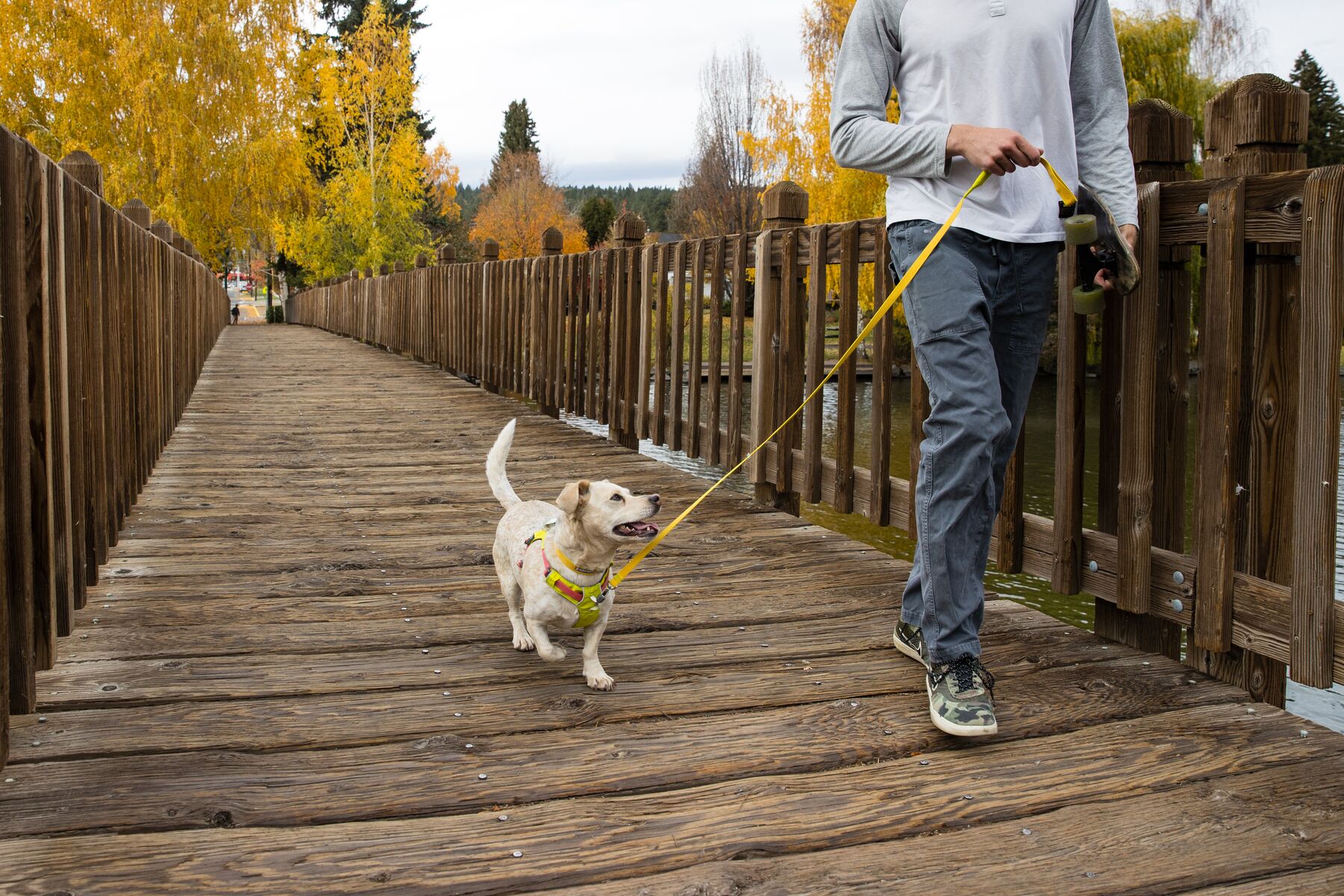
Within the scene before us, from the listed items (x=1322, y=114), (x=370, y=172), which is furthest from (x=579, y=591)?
(x=1322, y=114)

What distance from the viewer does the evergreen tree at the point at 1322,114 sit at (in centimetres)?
4366

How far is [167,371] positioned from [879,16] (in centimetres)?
547

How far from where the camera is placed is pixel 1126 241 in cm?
281

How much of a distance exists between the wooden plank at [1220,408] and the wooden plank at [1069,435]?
472 millimetres

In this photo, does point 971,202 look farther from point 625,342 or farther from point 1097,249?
point 625,342

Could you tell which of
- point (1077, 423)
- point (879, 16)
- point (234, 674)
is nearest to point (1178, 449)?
point (1077, 423)

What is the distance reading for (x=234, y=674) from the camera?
2.92m

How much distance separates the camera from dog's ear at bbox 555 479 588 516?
2.89 m

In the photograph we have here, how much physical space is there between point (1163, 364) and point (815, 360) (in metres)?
1.89

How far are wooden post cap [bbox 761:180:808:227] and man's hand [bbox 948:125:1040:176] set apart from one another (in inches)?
99.3

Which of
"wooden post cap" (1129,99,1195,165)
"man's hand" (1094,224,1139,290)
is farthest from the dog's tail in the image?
"wooden post cap" (1129,99,1195,165)

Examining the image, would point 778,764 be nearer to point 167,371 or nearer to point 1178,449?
point 1178,449

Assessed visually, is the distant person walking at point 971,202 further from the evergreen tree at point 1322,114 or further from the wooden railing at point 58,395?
the evergreen tree at point 1322,114

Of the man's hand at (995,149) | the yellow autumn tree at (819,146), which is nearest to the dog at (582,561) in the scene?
the man's hand at (995,149)
